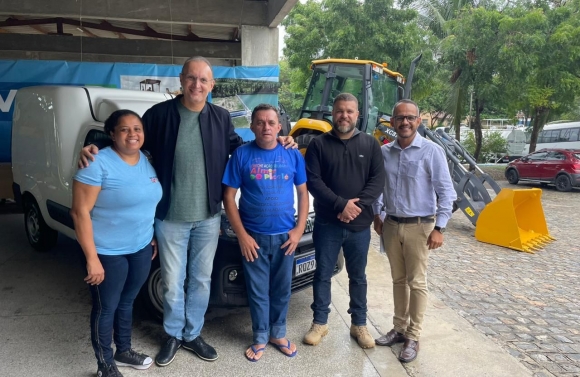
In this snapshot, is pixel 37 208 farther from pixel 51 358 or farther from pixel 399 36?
pixel 399 36

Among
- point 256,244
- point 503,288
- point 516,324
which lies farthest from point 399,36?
point 256,244

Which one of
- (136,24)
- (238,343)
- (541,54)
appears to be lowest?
(238,343)

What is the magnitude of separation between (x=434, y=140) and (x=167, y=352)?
645cm

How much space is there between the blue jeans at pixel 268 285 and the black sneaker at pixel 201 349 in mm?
329

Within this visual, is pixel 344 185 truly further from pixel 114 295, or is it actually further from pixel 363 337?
pixel 114 295

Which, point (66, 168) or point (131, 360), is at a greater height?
point (66, 168)

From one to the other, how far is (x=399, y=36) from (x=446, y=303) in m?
12.4

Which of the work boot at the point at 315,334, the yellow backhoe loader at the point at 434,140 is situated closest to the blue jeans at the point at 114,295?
the work boot at the point at 315,334

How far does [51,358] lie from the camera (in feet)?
10.6

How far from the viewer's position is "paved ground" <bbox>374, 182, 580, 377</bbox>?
3691 millimetres

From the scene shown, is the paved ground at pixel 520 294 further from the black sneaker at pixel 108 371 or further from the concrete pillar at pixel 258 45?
the concrete pillar at pixel 258 45

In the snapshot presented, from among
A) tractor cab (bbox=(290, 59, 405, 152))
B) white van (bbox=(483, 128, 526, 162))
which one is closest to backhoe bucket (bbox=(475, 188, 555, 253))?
tractor cab (bbox=(290, 59, 405, 152))

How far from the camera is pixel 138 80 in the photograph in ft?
27.7

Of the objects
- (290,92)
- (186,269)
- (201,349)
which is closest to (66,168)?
(186,269)
